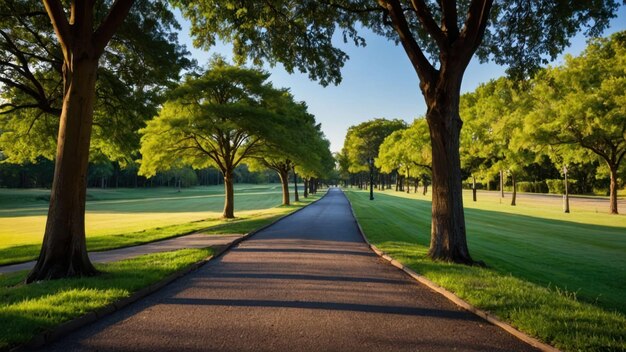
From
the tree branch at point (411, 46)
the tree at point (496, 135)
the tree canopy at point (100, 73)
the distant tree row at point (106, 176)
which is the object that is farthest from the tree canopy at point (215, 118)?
the distant tree row at point (106, 176)

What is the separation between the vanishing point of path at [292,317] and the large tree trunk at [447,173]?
183 cm

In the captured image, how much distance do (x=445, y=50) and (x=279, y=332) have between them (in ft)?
26.6

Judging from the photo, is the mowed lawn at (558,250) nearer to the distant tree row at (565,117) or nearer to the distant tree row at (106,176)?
the distant tree row at (565,117)

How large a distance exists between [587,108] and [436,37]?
68.7 feet

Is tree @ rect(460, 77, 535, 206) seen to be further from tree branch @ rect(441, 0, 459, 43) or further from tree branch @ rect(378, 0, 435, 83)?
tree branch @ rect(378, 0, 435, 83)

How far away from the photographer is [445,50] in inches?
367

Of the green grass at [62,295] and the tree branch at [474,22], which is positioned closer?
the green grass at [62,295]

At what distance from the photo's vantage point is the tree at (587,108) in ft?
77.0

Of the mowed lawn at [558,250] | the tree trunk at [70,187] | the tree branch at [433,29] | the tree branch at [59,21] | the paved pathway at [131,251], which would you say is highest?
the tree branch at [433,29]

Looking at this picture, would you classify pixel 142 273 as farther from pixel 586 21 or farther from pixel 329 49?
pixel 586 21

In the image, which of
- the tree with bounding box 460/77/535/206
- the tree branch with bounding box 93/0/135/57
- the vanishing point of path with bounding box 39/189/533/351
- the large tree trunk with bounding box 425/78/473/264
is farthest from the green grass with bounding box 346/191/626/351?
the tree with bounding box 460/77/535/206

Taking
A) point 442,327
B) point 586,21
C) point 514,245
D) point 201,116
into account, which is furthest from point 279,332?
point 201,116

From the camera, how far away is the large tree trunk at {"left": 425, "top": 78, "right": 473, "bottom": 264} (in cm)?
937

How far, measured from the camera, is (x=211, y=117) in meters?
20.8
